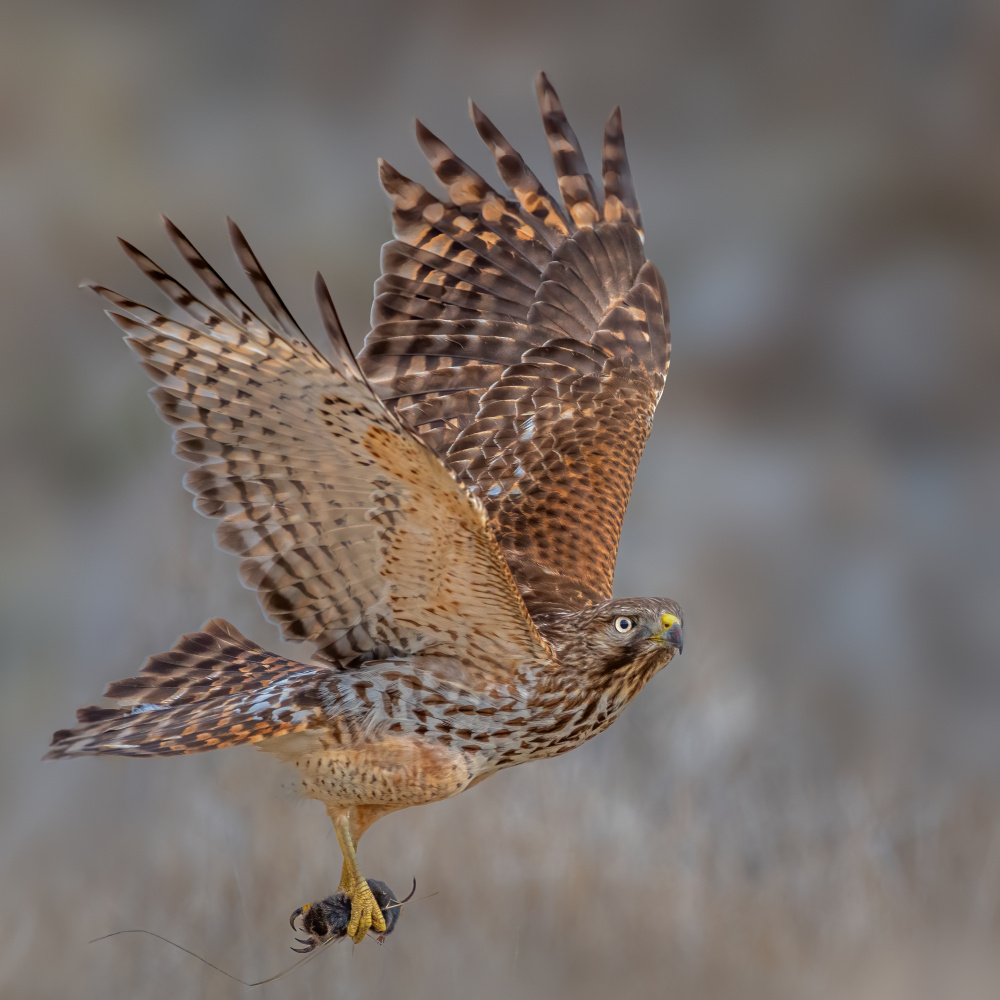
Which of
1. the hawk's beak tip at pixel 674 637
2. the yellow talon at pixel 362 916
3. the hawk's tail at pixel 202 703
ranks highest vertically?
the hawk's tail at pixel 202 703

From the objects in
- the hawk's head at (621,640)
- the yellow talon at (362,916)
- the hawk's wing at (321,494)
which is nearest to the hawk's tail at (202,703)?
the hawk's wing at (321,494)

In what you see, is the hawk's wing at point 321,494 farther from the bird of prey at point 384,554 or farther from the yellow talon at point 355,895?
the yellow talon at point 355,895

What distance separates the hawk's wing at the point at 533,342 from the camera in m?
3.24

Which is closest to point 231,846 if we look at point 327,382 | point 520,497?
point 520,497

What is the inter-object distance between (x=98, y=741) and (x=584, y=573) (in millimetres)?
1356

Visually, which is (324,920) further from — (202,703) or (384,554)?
(384,554)

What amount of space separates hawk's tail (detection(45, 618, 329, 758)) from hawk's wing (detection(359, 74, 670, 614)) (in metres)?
0.73

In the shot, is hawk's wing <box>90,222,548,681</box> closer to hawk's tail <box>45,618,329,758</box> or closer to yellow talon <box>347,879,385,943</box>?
hawk's tail <box>45,618,329,758</box>

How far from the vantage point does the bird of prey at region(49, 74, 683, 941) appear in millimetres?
2184

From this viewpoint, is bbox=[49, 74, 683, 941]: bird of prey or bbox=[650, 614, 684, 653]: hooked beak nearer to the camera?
bbox=[49, 74, 683, 941]: bird of prey

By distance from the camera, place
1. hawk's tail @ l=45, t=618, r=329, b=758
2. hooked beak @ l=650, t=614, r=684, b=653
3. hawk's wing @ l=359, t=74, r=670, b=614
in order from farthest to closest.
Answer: hawk's wing @ l=359, t=74, r=670, b=614, hooked beak @ l=650, t=614, r=684, b=653, hawk's tail @ l=45, t=618, r=329, b=758

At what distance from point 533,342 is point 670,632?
1.31 metres

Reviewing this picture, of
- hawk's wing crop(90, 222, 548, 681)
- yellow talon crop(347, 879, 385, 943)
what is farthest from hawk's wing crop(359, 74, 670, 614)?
yellow talon crop(347, 879, 385, 943)

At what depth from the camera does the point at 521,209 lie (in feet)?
11.9
